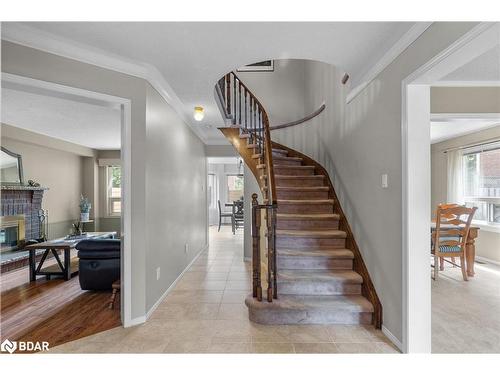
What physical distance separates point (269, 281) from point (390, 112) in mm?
1847

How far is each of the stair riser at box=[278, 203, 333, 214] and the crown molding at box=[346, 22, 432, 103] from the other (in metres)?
1.48

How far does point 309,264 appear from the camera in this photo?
2891 millimetres

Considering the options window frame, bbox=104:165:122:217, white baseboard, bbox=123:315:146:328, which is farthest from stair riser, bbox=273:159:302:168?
window frame, bbox=104:165:122:217

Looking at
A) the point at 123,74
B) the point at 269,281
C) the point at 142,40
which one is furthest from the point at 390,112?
the point at 123,74

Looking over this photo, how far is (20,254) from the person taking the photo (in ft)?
15.0

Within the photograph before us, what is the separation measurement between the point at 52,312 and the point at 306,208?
318 cm

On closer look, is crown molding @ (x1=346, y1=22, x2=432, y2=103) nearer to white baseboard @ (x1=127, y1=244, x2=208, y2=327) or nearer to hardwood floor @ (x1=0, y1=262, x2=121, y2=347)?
white baseboard @ (x1=127, y1=244, x2=208, y2=327)

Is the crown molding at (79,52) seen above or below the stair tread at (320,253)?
above

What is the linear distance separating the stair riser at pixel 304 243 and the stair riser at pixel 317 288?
0.54m

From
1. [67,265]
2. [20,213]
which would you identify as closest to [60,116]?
[20,213]

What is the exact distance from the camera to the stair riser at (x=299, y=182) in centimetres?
405

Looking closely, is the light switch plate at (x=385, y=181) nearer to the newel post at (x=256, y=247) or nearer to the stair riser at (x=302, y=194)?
the newel post at (x=256, y=247)

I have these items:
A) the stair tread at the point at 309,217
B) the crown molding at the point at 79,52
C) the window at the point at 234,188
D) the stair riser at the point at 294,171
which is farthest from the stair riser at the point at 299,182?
the window at the point at 234,188

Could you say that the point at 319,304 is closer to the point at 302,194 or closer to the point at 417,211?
the point at 417,211
